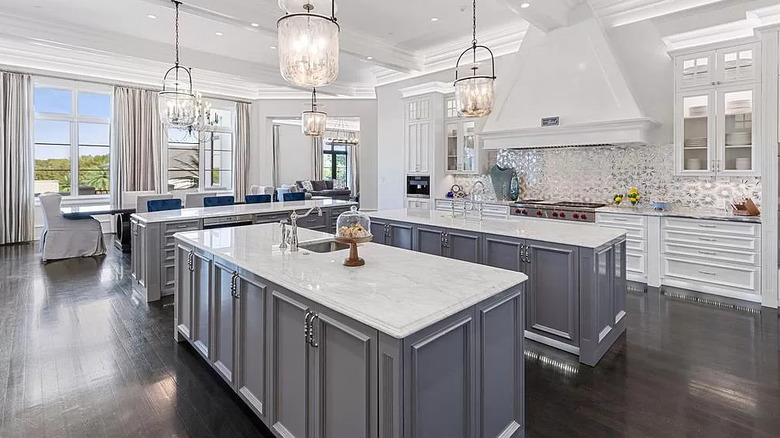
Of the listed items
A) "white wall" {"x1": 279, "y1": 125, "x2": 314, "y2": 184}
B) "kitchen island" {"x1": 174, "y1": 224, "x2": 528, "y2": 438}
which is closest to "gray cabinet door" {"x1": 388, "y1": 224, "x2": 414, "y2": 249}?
"kitchen island" {"x1": 174, "y1": 224, "x2": 528, "y2": 438}

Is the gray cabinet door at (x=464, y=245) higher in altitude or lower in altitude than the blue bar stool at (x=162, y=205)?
lower

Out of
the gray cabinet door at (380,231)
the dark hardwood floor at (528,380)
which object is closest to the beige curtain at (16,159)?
the dark hardwood floor at (528,380)

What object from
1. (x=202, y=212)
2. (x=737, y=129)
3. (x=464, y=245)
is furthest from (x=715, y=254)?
(x=202, y=212)

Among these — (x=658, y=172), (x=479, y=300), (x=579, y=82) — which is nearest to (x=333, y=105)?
(x=579, y=82)

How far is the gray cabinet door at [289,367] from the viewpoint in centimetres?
188

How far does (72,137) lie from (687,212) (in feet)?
37.1

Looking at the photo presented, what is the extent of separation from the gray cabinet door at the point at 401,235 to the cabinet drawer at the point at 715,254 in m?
3.13

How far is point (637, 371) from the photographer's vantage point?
2932 mm

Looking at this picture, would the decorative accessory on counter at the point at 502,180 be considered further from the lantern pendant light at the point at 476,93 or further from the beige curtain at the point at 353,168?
the beige curtain at the point at 353,168

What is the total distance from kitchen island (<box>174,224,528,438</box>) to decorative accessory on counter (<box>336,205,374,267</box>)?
0.28ft

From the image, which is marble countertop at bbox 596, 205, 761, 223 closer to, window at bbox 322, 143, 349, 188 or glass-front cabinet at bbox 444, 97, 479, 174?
glass-front cabinet at bbox 444, 97, 479, 174

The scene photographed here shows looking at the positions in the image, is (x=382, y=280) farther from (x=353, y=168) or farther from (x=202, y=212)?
(x=353, y=168)

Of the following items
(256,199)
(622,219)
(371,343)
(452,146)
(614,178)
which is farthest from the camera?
(452,146)

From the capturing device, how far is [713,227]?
15.1ft
